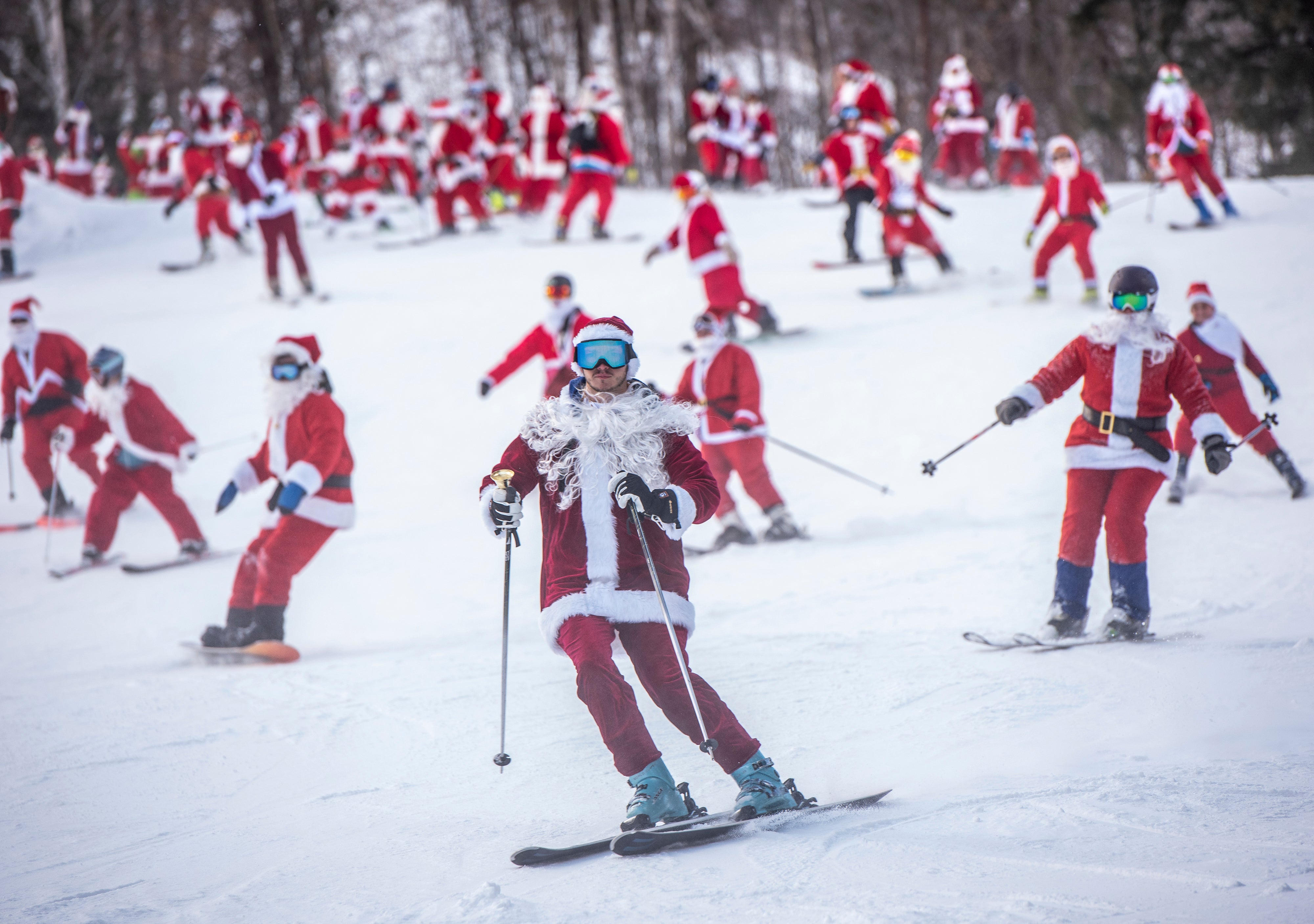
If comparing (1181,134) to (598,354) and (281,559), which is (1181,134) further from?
(598,354)

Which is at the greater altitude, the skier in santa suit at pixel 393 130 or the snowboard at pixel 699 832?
the skier in santa suit at pixel 393 130

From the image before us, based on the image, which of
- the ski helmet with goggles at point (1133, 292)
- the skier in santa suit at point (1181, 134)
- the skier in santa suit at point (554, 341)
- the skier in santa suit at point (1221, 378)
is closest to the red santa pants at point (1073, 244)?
the skier in santa suit at point (1181, 134)

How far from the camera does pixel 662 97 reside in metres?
30.5

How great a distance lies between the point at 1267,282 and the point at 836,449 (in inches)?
191

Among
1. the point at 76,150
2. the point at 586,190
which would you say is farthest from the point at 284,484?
the point at 76,150

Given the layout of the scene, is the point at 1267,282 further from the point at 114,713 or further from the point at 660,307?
the point at 114,713

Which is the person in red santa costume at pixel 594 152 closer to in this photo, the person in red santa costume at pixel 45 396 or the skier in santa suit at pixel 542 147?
the skier in santa suit at pixel 542 147

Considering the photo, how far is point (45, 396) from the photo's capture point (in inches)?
A: 350

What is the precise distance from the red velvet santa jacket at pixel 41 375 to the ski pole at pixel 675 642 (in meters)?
7.10

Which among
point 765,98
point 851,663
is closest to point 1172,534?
point 851,663

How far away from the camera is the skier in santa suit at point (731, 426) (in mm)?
7359

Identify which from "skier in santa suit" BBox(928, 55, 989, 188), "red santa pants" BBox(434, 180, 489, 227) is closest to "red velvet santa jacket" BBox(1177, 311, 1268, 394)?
"skier in santa suit" BBox(928, 55, 989, 188)

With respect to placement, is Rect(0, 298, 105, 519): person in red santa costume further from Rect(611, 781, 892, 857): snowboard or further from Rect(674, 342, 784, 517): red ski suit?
Rect(611, 781, 892, 857): snowboard

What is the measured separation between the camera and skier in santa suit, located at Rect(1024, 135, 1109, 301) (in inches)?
412
